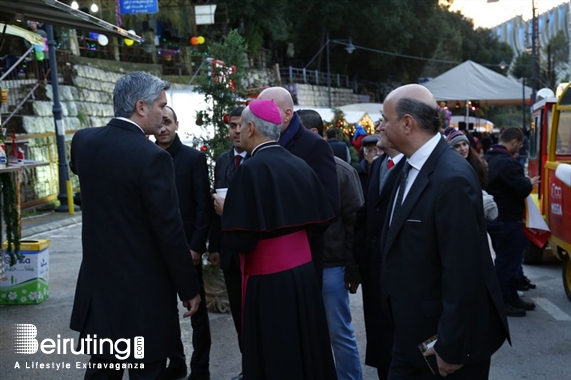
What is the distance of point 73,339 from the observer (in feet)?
21.7

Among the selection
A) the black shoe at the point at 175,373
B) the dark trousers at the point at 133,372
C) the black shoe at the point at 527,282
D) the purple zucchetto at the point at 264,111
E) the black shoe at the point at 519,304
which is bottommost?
the black shoe at the point at 527,282

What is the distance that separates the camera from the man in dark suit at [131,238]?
11.6ft

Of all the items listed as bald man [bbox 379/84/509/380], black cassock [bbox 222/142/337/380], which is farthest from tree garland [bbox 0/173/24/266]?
bald man [bbox 379/84/509/380]

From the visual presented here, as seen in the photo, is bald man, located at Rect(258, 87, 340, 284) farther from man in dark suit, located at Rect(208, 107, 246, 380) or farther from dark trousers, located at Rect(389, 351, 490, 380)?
dark trousers, located at Rect(389, 351, 490, 380)

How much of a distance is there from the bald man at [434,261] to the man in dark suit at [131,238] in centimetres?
113

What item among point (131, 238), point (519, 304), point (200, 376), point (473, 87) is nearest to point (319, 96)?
point (473, 87)

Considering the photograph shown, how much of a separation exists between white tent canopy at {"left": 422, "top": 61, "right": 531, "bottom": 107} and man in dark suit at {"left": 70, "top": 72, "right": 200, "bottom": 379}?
1005 inches

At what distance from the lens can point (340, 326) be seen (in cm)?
480

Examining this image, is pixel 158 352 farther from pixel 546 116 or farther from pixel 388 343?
pixel 546 116

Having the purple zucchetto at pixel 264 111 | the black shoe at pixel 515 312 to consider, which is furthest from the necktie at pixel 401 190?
the black shoe at pixel 515 312

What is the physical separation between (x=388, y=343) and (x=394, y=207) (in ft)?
5.26

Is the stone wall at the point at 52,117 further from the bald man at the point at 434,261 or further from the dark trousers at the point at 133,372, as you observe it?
the bald man at the point at 434,261

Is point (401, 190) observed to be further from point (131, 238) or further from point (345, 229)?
point (345, 229)

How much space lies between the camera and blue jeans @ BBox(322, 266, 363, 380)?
4754mm
